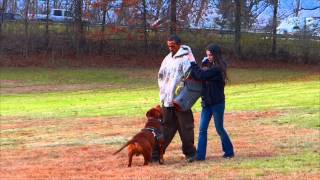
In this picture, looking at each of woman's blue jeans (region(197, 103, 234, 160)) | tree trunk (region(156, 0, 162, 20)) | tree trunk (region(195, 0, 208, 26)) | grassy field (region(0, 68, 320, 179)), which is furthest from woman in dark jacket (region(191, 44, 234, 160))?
tree trunk (region(195, 0, 208, 26))

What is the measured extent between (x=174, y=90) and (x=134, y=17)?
1865 inches

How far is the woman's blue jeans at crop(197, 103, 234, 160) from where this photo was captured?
10.7 meters

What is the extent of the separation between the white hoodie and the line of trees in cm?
4505

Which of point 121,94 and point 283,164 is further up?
point 283,164

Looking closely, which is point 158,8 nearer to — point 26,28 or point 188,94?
point 26,28

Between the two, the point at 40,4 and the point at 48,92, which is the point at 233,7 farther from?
the point at 48,92

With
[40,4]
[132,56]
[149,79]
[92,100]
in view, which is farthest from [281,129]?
[40,4]

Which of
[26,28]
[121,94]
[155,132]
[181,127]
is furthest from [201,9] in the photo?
[155,132]

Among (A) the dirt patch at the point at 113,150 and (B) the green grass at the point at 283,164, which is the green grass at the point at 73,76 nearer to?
(A) the dirt patch at the point at 113,150

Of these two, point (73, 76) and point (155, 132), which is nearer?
point (155, 132)

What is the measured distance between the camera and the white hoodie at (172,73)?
1066cm

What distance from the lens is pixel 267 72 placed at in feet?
168

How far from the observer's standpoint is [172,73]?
10.8 metres

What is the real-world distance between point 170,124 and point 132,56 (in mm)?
44711
